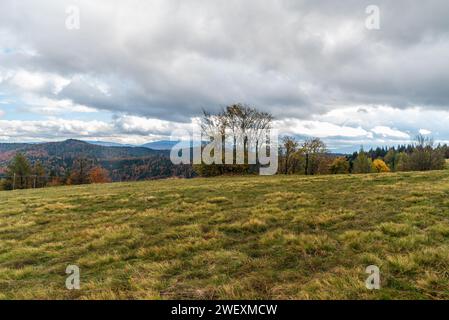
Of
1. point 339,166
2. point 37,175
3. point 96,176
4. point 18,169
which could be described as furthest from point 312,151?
point 18,169

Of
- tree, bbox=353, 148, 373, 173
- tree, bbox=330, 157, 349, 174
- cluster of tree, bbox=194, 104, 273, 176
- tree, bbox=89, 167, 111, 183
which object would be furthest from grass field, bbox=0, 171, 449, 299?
tree, bbox=89, 167, 111, 183

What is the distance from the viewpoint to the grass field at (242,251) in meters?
4.46

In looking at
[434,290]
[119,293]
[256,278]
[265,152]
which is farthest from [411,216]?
[265,152]

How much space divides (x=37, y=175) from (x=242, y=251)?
270 ft

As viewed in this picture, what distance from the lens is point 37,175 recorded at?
7125cm

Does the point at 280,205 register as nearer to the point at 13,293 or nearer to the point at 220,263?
the point at 220,263

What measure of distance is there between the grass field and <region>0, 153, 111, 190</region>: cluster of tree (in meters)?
61.7

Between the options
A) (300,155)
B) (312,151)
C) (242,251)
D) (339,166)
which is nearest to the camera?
(242,251)

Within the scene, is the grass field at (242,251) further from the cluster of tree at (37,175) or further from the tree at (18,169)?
the tree at (18,169)

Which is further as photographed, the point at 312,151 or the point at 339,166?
the point at 339,166

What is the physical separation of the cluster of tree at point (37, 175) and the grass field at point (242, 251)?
6174cm

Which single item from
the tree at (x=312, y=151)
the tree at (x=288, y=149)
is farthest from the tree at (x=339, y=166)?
the tree at (x=288, y=149)

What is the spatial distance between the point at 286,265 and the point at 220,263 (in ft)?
4.55

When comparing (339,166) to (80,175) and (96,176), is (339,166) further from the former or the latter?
(80,175)
